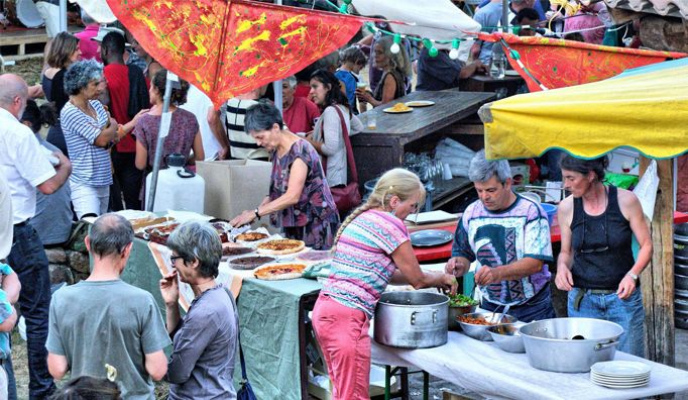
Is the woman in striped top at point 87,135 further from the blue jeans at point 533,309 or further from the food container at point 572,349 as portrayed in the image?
the food container at point 572,349

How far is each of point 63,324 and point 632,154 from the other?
6069 millimetres

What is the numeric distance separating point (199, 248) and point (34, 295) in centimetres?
Answer: 220

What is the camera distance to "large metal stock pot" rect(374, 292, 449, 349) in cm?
499

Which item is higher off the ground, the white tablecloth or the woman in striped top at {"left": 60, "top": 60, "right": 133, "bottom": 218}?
the woman in striped top at {"left": 60, "top": 60, "right": 133, "bottom": 218}

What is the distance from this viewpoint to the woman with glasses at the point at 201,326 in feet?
14.6

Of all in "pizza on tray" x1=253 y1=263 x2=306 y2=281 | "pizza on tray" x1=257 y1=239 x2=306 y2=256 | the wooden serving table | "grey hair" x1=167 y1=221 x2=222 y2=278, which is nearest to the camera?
"grey hair" x1=167 y1=221 x2=222 y2=278

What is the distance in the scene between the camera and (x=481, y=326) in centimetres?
508

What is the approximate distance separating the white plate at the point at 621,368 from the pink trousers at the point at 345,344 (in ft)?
3.74

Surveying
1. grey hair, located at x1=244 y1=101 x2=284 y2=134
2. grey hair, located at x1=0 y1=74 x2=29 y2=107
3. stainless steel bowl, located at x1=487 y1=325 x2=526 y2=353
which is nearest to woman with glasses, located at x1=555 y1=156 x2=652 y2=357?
stainless steel bowl, located at x1=487 y1=325 x2=526 y2=353

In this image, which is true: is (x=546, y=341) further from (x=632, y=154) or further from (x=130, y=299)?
(x=632, y=154)

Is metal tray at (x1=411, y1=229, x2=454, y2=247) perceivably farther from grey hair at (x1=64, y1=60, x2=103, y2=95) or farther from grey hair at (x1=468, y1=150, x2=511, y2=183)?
grey hair at (x1=64, y1=60, x2=103, y2=95)

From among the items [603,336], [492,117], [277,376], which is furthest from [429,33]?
[603,336]

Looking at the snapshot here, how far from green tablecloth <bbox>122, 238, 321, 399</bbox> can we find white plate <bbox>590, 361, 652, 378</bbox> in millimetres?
1833

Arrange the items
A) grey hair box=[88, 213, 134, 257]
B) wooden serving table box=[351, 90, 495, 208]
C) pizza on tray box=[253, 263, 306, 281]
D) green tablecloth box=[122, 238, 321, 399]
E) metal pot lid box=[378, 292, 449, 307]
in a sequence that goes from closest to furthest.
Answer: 1. grey hair box=[88, 213, 134, 257]
2. metal pot lid box=[378, 292, 449, 307]
3. green tablecloth box=[122, 238, 321, 399]
4. pizza on tray box=[253, 263, 306, 281]
5. wooden serving table box=[351, 90, 495, 208]
